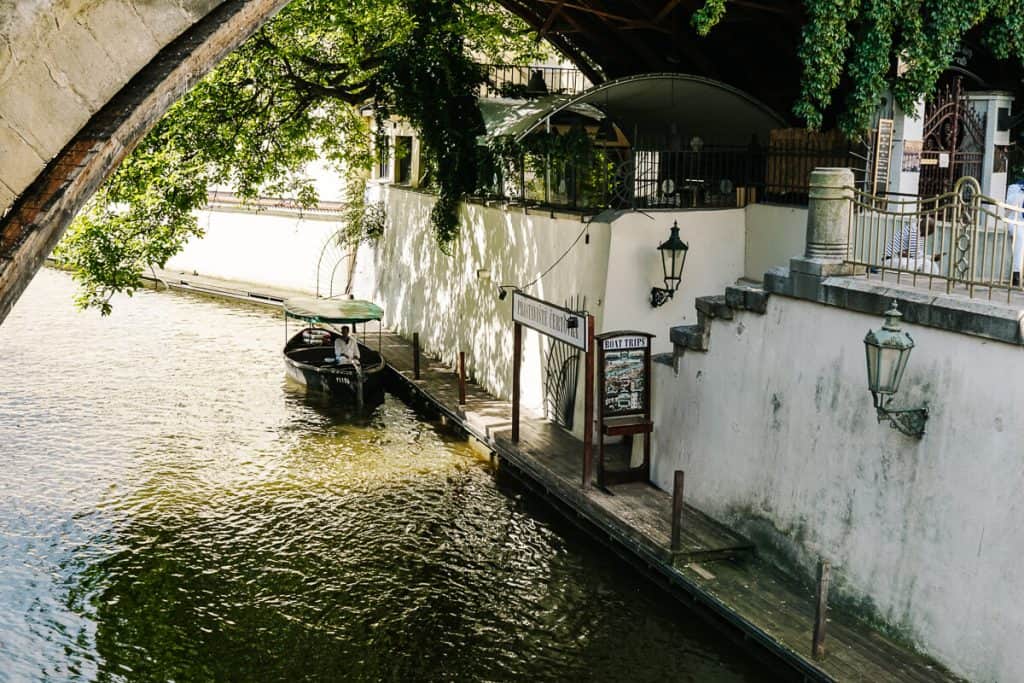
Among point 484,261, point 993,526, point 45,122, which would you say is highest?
point 45,122

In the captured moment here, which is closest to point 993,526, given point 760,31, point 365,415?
point 760,31

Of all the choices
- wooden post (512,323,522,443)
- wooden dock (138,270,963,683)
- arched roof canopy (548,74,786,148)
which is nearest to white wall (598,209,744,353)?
wooden post (512,323,522,443)

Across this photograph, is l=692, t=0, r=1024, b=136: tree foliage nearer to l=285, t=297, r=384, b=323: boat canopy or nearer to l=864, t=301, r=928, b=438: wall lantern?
l=864, t=301, r=928, b=438: wall lantern

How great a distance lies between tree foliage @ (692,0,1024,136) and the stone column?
2.76 m

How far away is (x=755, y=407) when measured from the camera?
1411 centimetres

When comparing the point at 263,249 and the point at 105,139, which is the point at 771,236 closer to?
the point at 105,139

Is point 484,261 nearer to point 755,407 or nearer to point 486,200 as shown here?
point 486,200

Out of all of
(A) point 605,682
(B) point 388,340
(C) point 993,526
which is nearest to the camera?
(C) point 993,526

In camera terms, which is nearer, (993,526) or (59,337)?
(993,526)

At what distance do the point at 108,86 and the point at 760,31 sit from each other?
16409 mm

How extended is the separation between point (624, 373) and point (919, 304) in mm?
5441

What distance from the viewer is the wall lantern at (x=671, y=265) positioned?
17797mm

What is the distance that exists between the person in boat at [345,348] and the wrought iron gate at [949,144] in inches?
490

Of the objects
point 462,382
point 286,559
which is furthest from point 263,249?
point 286,559
